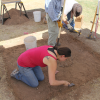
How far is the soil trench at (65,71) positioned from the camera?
7.41ft

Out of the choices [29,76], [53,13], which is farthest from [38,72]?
[53,13]

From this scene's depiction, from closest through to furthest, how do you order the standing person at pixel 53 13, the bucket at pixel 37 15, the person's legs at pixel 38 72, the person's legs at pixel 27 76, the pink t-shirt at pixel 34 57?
the pink t-shirt at pixel 34 57, the person's legs at pixel 27 76, the person's legs at pixel 38 72, the standing person at pixel 53 13, the bucket at pixel 37 15

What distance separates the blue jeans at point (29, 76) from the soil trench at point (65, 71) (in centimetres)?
13

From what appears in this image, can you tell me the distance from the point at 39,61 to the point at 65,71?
3.90 feet

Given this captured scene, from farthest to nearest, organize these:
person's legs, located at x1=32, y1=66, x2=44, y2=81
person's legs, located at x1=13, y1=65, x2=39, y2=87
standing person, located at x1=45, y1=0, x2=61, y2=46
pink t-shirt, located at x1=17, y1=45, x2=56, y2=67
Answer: standing person, located at x1=45, y1=0, x2=61, y2=46, person's legs, located at x1=32, y1=66, x2=44, y2=81, person's legs, located at x1=13, y1=65, x2=39, y2=87, pink t-shirt, located at x1=17, y1=45, x2=56, y2=67

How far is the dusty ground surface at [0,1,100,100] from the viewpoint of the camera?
2.22m

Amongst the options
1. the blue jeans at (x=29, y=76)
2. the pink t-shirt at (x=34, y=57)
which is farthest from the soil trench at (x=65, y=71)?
the pink t-shirt at (x=34, y=57)

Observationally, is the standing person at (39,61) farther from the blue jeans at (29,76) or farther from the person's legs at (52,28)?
the person's legs at (52,28)

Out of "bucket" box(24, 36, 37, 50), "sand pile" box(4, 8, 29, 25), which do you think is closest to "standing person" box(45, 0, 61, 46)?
"bucket" box(24, 36, 37, 50)

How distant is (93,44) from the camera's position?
3.87m

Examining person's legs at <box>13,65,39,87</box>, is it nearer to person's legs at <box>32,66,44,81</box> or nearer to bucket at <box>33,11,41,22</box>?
person's legs at <box>32,66,44,81</box>

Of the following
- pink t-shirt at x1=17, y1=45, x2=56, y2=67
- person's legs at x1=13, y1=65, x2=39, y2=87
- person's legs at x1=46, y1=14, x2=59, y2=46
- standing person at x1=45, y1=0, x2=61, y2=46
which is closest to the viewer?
pink t-shirt at x1=17, y1=45, x2=56, y2=67

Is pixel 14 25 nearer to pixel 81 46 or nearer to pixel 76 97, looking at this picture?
pixel 81 46

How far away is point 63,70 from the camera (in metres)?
2.87
